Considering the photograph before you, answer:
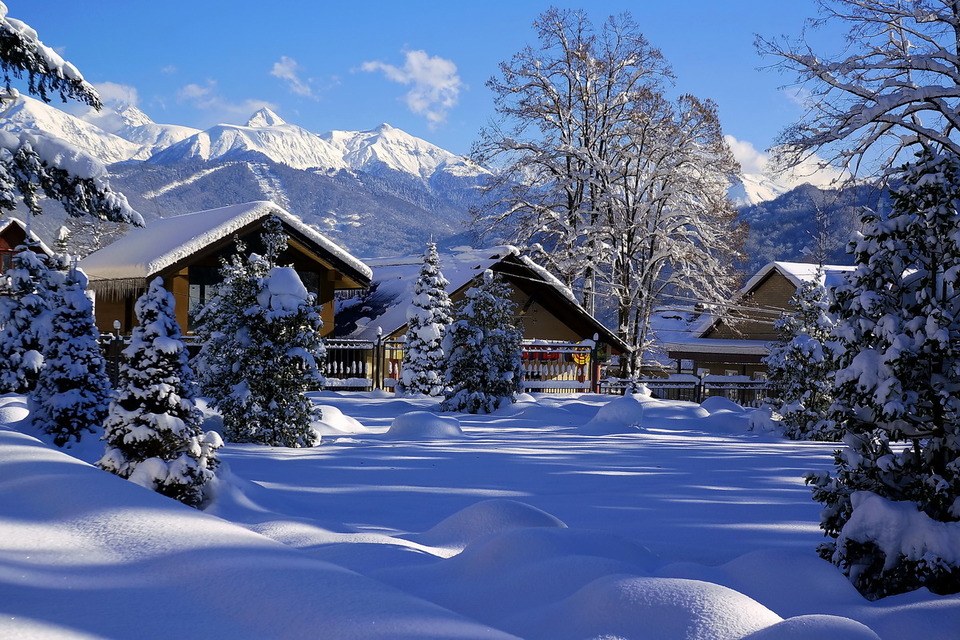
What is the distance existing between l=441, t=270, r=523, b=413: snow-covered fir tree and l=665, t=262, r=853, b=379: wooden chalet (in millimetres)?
19261

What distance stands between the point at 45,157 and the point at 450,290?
1693cm

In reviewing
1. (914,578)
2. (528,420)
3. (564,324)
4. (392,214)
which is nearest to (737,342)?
(564,324)

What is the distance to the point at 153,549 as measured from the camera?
3.28 m

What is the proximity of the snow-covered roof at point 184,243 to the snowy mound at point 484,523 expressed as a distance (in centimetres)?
1784

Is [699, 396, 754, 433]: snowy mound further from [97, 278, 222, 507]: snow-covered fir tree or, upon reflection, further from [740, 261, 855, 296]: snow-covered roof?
[740, 261, 855, 296]: snow-covered roof

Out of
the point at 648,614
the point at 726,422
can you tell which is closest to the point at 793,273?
the point at 726,422

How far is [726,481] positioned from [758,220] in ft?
314

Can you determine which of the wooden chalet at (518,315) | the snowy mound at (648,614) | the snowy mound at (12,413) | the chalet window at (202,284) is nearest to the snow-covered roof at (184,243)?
the chalet window at (202,284)

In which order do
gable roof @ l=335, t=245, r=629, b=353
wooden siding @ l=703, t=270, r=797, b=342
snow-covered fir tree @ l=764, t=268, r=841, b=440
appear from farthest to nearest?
wooden siding @ l=703, t=270, r=797, b=342 → gable roof @ l=335, t=245, r=629, b=353 → snow-covered fir tree @ l=764, t=268, r=841, b=440

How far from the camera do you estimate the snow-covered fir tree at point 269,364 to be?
11172 mm

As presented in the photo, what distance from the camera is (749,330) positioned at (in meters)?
39.7

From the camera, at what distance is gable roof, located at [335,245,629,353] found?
26.9m

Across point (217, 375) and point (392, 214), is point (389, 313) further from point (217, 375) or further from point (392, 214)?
point (392, 214)

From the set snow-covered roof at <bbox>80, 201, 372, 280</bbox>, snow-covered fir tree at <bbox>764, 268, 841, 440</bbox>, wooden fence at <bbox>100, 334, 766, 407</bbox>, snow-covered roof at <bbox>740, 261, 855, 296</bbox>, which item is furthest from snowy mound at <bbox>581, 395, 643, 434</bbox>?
snow-covered roof at <bbox>740, 261, 855, 296</bbox>
